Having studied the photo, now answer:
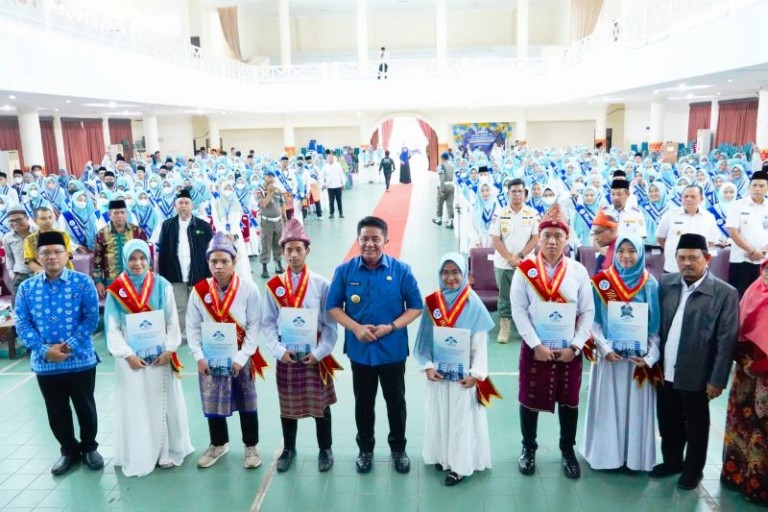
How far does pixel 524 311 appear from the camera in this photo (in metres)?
4.05

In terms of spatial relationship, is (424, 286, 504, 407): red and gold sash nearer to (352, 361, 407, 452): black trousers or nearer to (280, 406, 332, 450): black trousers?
(352, 361, 407, 452): black trousers

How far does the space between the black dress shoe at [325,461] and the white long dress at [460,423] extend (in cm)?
67

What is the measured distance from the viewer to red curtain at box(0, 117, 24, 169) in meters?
19.2

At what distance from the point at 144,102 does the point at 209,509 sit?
14837 millimetres

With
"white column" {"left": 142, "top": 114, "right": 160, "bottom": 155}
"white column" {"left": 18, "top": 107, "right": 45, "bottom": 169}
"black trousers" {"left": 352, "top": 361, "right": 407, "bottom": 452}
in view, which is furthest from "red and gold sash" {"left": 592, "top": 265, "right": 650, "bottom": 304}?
"white column" {"left": 142, "top": 114, "right": 160, "bottom": 155}

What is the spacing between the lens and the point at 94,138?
2477 cm

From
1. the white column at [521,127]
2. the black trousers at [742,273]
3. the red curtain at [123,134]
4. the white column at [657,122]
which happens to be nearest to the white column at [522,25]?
the white column at [521,127]

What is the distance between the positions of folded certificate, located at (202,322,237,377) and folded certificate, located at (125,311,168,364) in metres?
0.31

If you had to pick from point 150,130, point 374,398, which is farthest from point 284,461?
point 150,130

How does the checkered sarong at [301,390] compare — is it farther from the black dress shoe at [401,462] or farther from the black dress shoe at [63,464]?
the black dress shoe at [63,464]

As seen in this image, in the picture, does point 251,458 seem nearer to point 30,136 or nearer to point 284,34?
point 30,136

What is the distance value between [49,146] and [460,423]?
2177cm

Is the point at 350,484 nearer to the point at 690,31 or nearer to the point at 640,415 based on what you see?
the point at 640,415

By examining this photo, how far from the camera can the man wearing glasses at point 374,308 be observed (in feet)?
12.9
